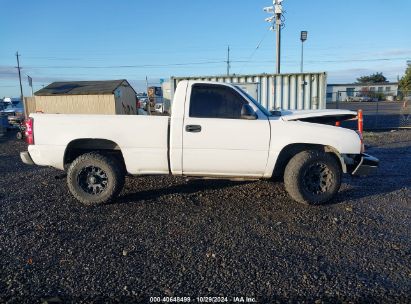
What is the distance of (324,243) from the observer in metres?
3.71

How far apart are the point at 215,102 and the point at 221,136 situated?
1.83ft

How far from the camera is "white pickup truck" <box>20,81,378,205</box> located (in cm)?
480

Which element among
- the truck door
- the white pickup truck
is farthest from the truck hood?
the truck door

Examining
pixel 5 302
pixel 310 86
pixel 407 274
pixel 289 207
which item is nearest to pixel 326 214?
pixel 289 207

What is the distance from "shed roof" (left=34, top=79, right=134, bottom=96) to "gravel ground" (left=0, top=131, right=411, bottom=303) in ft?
39.7

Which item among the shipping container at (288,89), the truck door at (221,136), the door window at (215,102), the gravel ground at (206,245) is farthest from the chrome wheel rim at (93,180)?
the shipping container at (288,89)

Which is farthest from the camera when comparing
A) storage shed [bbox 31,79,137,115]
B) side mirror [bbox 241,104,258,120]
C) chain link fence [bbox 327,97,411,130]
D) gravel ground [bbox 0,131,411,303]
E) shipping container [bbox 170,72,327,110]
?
storage shed [bbox 31,79,137,115]

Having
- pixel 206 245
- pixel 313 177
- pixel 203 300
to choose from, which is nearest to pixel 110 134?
pixel 206 245

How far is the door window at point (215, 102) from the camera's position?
192 inches

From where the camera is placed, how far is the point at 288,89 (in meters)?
14.0

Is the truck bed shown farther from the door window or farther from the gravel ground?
the gravel ground

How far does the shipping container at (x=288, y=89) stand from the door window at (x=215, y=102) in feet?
30.3

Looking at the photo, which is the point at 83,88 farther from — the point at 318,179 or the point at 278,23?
the point at 318,179

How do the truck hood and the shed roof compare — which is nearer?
the truck hood
